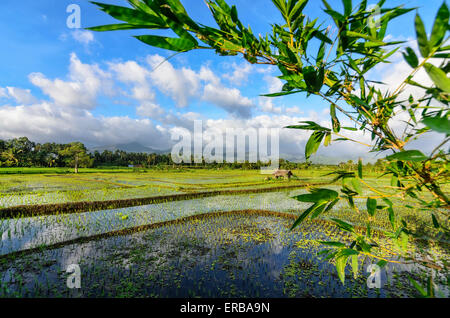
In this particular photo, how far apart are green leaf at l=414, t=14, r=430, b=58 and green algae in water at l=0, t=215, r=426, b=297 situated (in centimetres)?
288

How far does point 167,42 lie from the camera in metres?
0.49

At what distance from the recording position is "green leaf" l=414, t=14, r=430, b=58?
41cm

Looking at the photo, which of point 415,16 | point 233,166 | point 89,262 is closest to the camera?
point 415,16

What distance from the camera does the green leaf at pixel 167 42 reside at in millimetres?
473

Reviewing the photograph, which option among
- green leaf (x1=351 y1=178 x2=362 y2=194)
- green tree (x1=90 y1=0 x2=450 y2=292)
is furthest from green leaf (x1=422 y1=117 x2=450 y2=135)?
green leaf (x1=351 y1=178 x2=362 y2=194)

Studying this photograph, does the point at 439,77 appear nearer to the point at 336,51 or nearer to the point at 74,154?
the point at 336,51

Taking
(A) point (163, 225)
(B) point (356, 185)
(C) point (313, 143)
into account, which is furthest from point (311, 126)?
(A) point (163, 225)

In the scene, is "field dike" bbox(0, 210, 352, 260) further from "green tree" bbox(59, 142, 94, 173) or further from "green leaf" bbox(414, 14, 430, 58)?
"green tree" bbox(59, 142, 94, 173)

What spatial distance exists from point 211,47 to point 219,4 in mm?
123

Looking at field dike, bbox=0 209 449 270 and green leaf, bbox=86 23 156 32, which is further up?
green leaf, bbox=86 23 156 32
